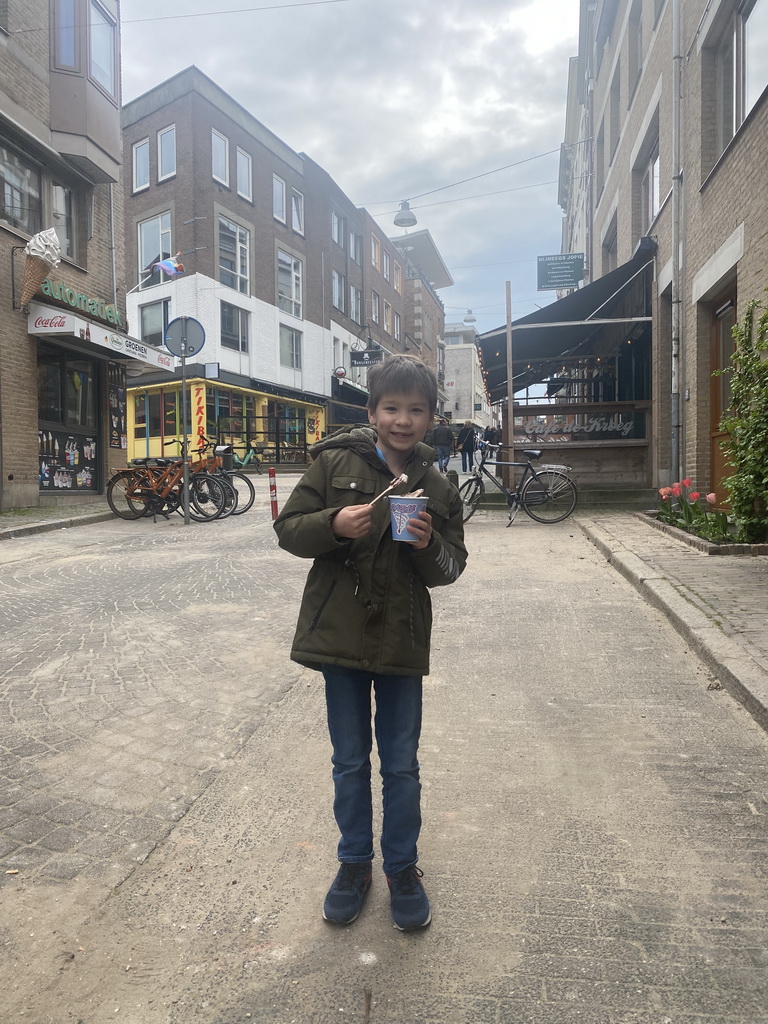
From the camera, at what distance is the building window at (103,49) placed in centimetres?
1510

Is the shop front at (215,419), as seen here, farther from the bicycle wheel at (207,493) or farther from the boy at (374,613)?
the boy at (374,613)

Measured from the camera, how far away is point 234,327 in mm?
28312

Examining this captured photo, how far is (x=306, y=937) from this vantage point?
6.67ft

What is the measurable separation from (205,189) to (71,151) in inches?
512

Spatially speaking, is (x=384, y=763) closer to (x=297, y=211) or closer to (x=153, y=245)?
(x=153, y=245)

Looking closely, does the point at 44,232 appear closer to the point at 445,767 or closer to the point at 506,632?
the point at 506,632

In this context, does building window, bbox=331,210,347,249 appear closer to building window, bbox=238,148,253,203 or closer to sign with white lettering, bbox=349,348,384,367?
sign with white lettering, bbox=349,348,384,367

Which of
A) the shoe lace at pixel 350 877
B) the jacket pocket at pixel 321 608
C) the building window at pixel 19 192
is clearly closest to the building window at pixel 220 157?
the building window at pixel 19 192

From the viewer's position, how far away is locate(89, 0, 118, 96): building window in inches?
595

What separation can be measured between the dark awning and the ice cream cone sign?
26.0ft

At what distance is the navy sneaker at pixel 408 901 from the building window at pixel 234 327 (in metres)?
26.9

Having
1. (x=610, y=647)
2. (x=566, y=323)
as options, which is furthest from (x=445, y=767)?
(x=566, y=323)

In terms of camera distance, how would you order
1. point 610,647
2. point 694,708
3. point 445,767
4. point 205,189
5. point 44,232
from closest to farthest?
point 445,767 → point 694,708 → point 610,647 → point 44,232 → point 205,189

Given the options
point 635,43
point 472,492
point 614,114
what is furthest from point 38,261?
point 614,114
